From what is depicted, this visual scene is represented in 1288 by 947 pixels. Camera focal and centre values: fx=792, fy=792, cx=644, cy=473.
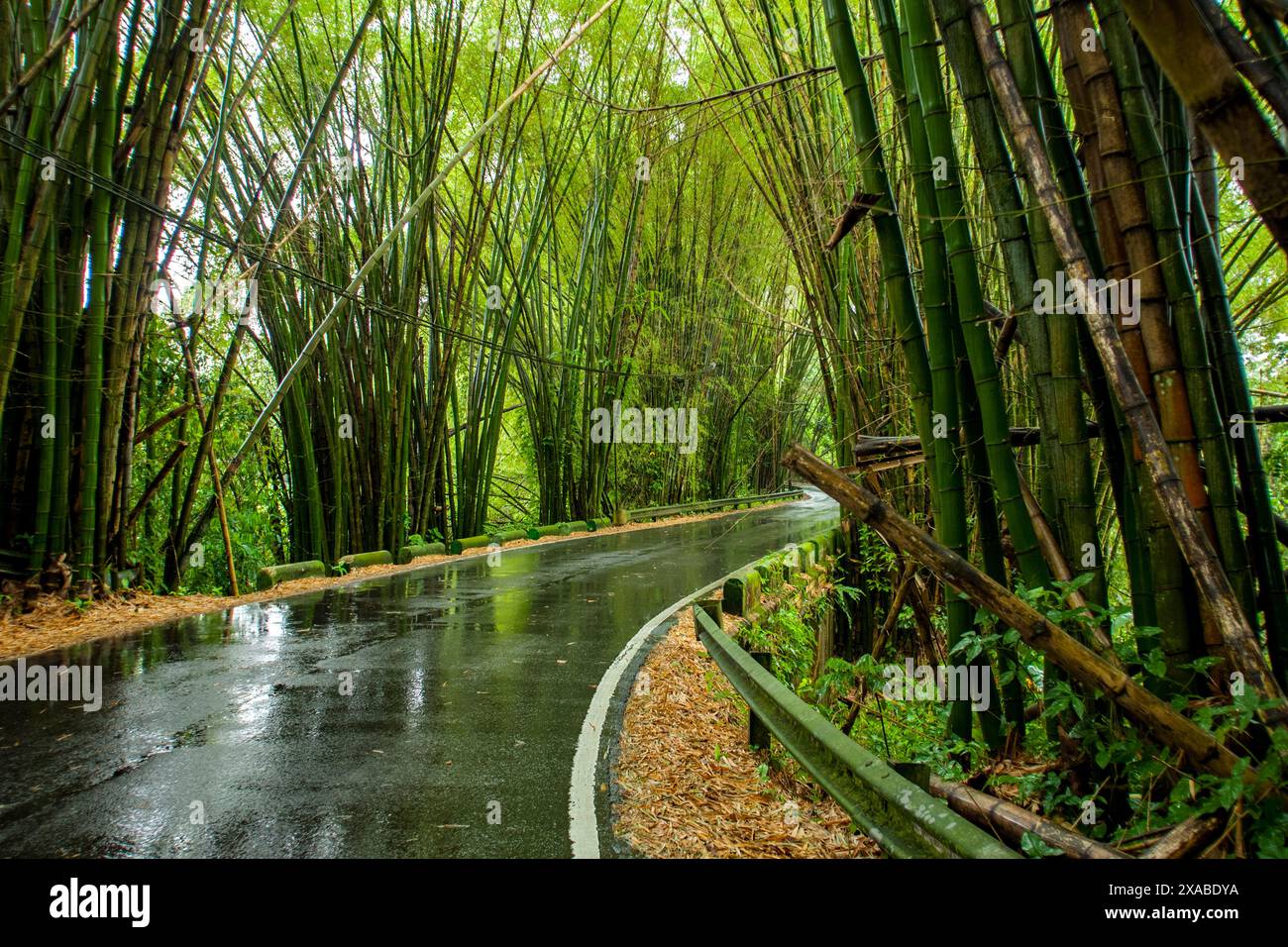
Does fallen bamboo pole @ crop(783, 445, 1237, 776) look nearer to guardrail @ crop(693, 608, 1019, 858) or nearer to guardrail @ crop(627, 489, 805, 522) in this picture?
guardrail @ crop(693, 608, 1019, 858)

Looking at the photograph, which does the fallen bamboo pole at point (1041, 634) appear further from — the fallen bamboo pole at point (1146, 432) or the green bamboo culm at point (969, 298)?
the green bamboo culm at point (969, 298)

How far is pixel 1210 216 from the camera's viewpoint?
253cm

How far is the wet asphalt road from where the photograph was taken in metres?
2.69

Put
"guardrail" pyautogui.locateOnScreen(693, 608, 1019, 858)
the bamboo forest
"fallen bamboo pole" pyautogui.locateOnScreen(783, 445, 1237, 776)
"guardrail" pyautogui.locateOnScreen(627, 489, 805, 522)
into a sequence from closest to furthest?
"guardrail" pyautogui.locateOnScreen(693, 608, 1019, 858)
"fallen bamboo pole" pyautogui.locateOnScreen(783, 445, 1237, 776)
the bamboo forest
"guardrail" pyautogui.locateOnScreen(627, 489, 805, 522)

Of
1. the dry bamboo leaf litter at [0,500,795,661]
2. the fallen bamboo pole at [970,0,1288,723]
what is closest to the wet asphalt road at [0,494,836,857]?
the dry bamboo leaf litter at [0,500,795,661]

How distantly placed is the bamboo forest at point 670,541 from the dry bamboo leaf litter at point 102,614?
2.3 inches

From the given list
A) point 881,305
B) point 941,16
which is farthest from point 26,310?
point 941,16

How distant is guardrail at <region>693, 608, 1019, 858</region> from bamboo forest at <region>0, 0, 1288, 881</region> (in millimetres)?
17

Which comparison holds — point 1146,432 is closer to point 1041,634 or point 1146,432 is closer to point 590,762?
point 1041,634

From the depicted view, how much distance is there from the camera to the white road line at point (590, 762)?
2.73 m

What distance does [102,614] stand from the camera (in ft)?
21.1

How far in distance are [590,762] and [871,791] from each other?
1.71 m
